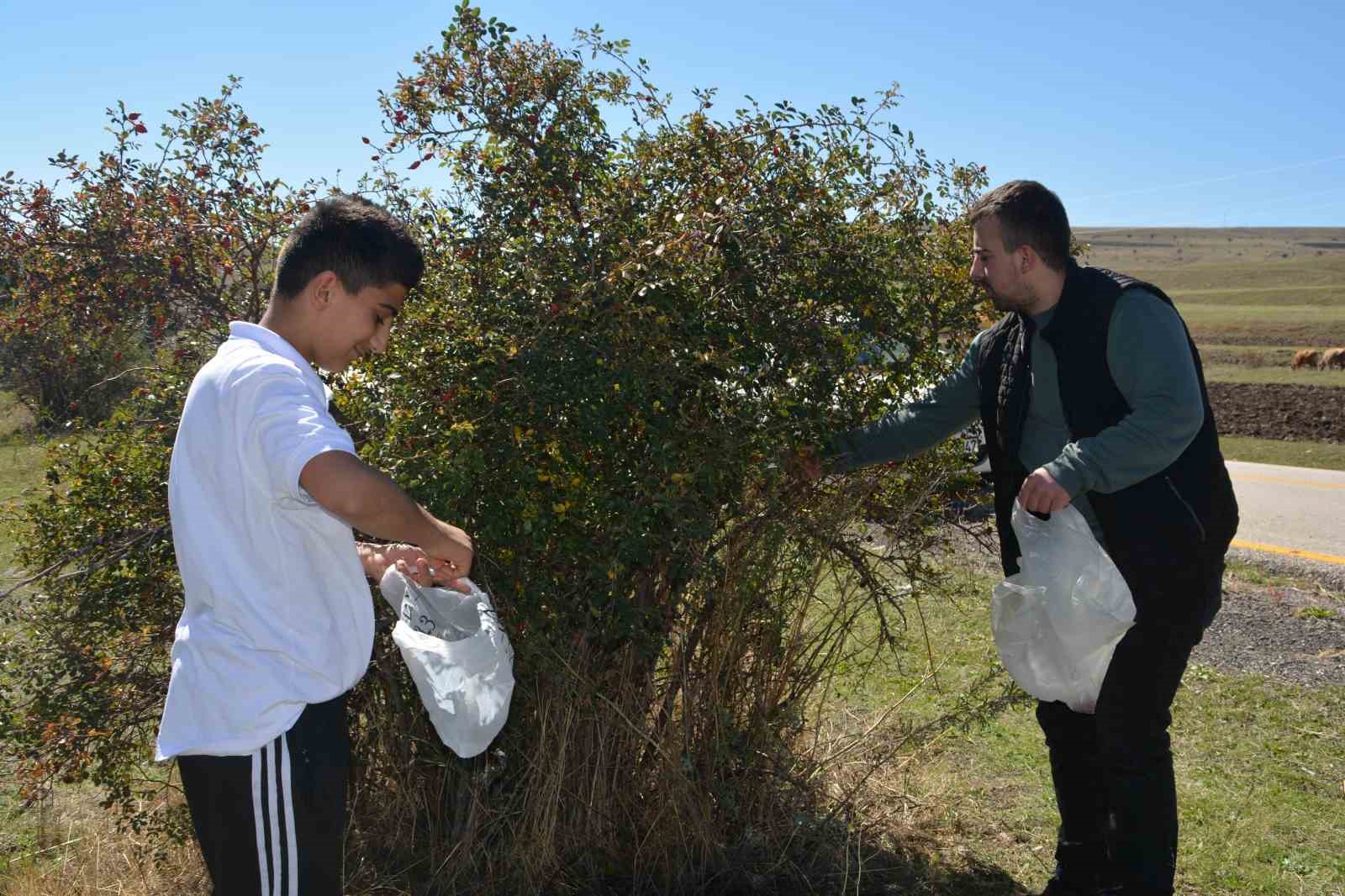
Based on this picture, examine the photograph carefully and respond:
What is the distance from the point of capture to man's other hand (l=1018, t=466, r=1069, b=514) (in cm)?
308

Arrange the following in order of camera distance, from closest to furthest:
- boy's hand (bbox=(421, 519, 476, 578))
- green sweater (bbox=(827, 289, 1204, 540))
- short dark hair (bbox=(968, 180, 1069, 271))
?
boy's hand (bbox=(421, 519, 476, 578)) → green sweater (bbox=(827, 289, 1204, 540)) → short dark hair (bbox=(968, 180, 1069, 271))

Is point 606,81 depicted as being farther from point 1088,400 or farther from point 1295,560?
point 1295,560

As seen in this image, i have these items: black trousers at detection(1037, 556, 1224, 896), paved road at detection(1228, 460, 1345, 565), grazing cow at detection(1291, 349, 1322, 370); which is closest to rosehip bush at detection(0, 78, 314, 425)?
black trousers at detection(1037, 556, 1224, 896)

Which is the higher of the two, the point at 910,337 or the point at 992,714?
the point at 910,337

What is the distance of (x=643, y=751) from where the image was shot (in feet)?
11.4

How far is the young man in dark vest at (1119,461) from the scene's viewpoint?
10.1 feet

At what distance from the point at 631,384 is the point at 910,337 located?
3.78 feet

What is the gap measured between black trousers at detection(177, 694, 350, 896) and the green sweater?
6.10 ft

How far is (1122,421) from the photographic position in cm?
306

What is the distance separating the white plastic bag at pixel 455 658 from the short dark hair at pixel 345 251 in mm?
761

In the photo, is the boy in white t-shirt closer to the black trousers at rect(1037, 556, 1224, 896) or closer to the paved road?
the black trousers at rect(1037, 556, 1224, 896)

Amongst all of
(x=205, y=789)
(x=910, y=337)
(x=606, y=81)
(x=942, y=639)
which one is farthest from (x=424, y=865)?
(x=942, y=639)

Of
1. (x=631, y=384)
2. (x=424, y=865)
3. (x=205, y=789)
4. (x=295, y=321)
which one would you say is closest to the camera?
(x=205, y=789)

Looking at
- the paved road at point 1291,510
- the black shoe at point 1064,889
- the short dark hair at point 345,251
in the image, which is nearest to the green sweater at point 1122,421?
the black shoe at point 1064,889
